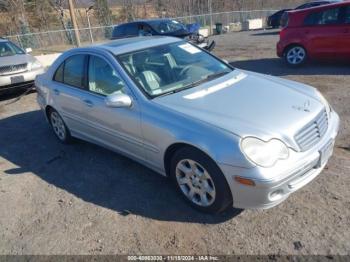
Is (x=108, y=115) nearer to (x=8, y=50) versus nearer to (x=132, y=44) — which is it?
(x=132, y=44)

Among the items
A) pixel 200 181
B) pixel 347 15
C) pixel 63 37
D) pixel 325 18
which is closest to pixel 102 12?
pixel 63 37

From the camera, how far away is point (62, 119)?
5.10 m

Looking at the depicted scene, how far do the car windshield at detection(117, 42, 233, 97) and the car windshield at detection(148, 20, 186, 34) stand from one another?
9.10 metres

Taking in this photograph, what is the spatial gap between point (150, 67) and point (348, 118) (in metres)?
3.30

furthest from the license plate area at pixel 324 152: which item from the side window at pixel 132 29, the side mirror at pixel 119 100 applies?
the side window at pixel 132 29

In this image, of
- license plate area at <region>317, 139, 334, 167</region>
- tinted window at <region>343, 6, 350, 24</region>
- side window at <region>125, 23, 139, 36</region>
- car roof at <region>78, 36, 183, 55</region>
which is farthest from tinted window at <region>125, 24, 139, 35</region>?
license plate area at <region>317, 139, 334, 167</region>

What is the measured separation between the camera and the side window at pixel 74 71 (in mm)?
4496

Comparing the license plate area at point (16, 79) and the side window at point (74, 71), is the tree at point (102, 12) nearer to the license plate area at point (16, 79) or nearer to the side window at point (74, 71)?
the license plate area at point (16, 79)

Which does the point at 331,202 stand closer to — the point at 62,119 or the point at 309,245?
the point at 309,245

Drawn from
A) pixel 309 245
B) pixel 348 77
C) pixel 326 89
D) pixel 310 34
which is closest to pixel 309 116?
pixel 309 245

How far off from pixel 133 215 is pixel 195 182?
0.75m

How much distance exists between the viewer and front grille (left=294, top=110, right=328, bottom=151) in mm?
2934

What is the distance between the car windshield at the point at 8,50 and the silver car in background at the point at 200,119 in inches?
222

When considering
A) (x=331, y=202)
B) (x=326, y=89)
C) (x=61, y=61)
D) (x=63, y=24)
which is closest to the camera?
(x=331, y=202)
